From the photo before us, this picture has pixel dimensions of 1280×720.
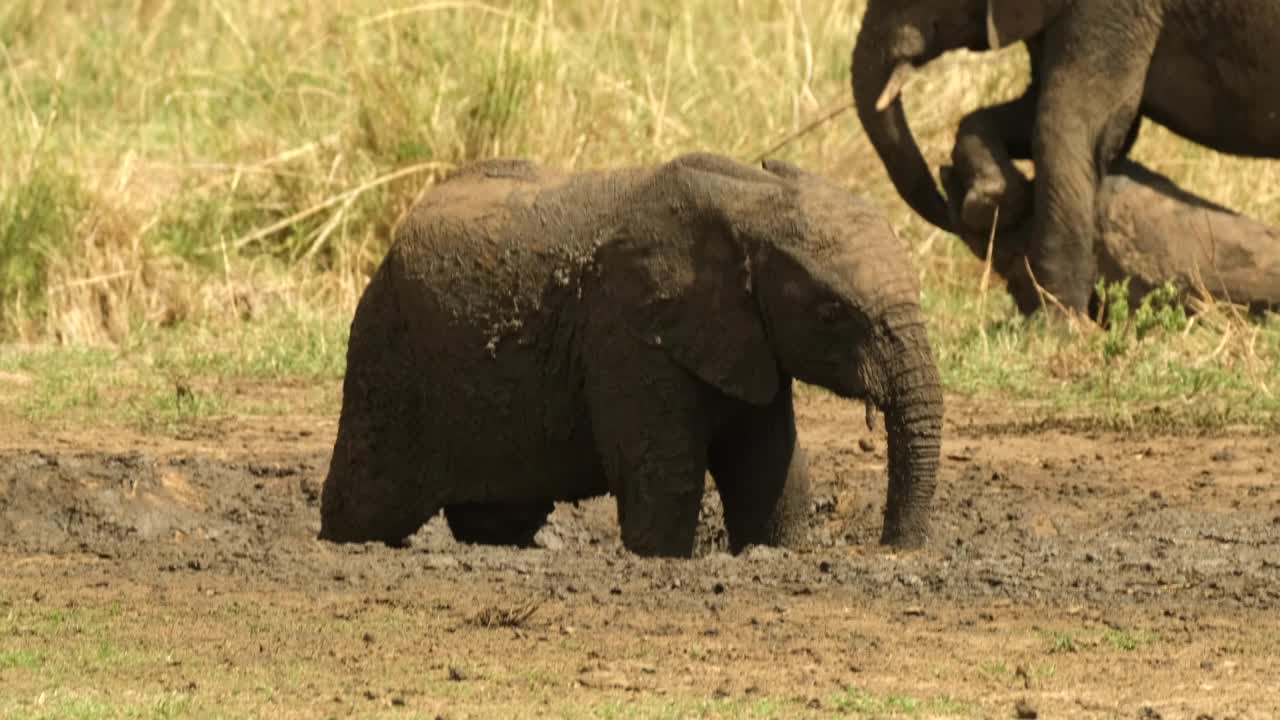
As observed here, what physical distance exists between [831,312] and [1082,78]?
4.45 m

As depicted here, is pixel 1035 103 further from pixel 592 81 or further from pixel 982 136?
pixel 592 81

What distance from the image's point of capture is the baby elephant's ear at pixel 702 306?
25.4 feet

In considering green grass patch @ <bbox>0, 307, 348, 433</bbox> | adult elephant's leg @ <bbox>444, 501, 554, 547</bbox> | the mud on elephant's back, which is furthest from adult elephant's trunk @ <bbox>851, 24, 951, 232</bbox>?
adult elephant's leg @ <bbox>444, 501, 554, 547</bbox>

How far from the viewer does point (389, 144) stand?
44.3 feet

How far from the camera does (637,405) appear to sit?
312 inches

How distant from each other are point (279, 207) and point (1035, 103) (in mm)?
3921

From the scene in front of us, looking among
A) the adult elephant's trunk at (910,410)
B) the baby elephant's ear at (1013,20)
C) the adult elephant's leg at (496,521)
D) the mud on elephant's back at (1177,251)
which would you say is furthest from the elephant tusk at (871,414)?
the mud on elephant's back at (1177,251)

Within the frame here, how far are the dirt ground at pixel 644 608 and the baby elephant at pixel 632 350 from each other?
0.85ft

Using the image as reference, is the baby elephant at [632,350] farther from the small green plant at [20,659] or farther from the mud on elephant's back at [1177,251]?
the mud on elephant's back at [1177,251]

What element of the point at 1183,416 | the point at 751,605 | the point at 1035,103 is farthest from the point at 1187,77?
the point at 751,605

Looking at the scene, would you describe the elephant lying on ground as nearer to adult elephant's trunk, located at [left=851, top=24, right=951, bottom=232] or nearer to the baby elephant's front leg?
the baby elephant's front leg

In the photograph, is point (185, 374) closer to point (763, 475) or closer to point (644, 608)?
point (763, 475)

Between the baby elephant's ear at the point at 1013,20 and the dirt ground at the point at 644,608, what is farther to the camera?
the baby elephant's ear at the point at 1013,20

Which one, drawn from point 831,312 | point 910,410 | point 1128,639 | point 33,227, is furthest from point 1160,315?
point 33,227
